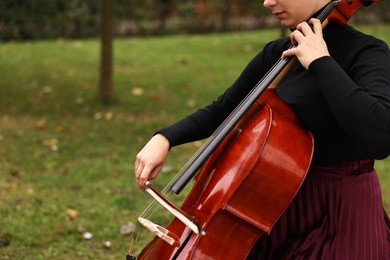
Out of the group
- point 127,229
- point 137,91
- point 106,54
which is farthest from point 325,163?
point 137,91

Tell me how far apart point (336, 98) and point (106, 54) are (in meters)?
5.96

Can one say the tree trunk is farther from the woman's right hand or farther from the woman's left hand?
the woman's left hand

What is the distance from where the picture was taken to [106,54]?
24.6 ft

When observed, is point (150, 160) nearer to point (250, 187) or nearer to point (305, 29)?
point (250, 187)

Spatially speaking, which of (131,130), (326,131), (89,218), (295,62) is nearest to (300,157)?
(326,131)

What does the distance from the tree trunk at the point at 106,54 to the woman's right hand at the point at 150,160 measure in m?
5.29

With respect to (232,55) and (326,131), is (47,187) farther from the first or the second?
(232,55)

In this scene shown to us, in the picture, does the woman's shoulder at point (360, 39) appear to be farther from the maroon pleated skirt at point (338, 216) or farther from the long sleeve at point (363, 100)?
the maroon pleated skirt at point (338, 216)

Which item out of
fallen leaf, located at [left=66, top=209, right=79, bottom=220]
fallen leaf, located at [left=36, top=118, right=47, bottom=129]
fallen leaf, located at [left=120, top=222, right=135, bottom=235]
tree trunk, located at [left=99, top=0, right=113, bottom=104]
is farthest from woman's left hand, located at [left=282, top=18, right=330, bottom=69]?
tree trunk, located at [left=99, top=0, right=113, bottom=104]

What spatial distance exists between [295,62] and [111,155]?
4.05 meters

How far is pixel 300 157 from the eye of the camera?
1.92m

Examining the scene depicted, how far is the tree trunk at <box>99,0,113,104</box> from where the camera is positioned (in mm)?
7262

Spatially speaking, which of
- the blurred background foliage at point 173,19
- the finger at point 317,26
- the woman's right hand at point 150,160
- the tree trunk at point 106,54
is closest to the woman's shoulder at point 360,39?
the finger at point 317,26

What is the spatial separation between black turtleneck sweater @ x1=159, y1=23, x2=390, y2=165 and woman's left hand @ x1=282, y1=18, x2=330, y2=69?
32 millimetres
